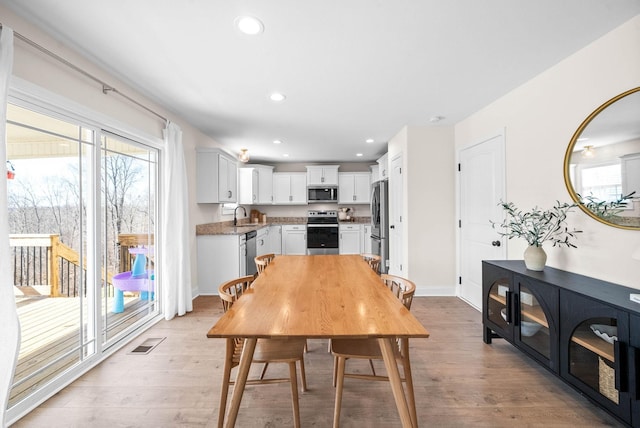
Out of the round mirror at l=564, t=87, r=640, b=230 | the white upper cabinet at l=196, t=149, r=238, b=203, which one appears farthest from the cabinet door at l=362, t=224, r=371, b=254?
the round mirror at l=564, t=87, r=640, b=230

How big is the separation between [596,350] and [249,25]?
2.75m

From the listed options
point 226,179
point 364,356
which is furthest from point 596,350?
point 226,179

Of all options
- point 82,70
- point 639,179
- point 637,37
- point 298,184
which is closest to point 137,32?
point 82,70

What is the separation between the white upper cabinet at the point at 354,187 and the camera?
6441 millimetres

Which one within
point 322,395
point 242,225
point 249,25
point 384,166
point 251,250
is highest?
point 249,25

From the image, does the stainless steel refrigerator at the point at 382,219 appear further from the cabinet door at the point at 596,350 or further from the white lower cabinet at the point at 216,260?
the cabinet door at the point at 596,350

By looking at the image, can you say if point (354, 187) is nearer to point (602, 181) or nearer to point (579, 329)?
point (602, 181)

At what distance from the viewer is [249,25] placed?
66.3 inches

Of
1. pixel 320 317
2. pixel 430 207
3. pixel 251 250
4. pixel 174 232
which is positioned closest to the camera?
pixel 320 317

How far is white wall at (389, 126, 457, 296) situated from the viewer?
3.78 meters

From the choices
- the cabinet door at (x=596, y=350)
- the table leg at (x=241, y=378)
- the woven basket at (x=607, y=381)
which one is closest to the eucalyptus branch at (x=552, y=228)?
the cabinet door at (x=596, y=350)

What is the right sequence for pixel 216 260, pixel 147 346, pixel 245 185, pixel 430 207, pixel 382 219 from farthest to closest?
pixel 245 185 < pixel 382 219 < pixel 216 260 < pixel 430 207 < pixel 147 346

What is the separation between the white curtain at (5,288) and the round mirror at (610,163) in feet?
11.6

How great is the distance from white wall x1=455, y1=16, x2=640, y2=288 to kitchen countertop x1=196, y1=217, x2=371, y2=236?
345 cm
